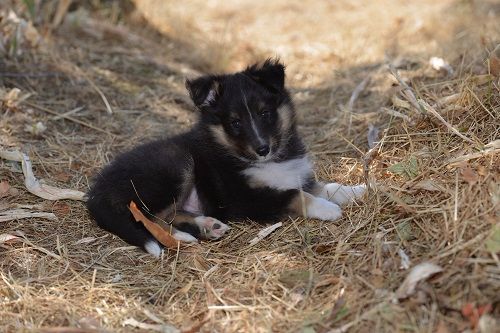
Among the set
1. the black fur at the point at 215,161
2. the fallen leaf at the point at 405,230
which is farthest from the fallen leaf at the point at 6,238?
the fallen leaf at the point at 405,230

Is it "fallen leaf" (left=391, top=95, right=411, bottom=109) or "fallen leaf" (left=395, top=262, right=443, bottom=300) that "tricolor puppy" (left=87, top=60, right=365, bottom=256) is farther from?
"fallen leaf" (left=395, top=262, right=443, bottom=300)

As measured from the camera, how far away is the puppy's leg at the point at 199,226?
4121 millimetres

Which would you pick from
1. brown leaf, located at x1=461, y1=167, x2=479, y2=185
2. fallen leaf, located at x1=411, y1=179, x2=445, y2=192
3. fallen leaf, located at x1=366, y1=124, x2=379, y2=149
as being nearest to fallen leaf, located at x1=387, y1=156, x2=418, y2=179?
fallen leaf, located at x1=411, y1=179, x2=445, y2=192

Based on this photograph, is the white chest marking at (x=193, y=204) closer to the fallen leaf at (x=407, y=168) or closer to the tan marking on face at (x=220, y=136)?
the tan marking on face at (x=220, y=136)

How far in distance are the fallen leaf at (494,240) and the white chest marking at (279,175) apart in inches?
59.4

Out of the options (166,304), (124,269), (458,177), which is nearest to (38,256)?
(124,269)

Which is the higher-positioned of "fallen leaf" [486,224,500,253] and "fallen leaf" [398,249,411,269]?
"fallen leaf" [486,224,500,253]

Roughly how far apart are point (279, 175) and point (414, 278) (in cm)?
153

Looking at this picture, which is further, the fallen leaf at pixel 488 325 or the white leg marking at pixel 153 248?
the white leg marking at pixel 153 248

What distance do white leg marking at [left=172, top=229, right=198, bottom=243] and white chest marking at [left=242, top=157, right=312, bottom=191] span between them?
57 centimetres

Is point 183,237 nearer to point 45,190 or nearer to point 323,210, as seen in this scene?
point 323,210

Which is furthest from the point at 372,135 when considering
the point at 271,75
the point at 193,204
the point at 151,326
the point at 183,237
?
the point at 151,326

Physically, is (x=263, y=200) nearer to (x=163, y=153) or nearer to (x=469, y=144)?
(x=163, y=153)

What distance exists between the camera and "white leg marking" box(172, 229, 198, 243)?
4.04 metres
